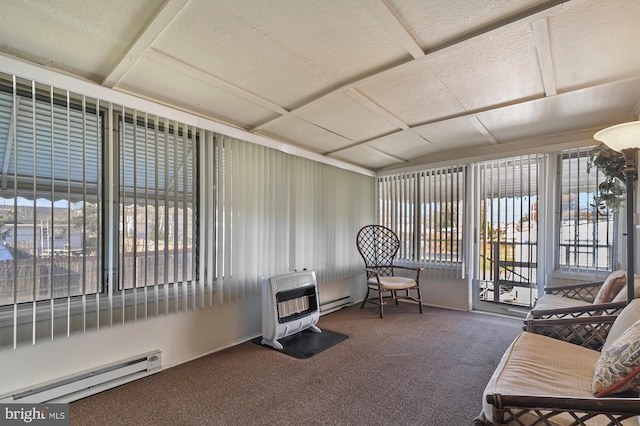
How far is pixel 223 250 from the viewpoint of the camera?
9.22 ft

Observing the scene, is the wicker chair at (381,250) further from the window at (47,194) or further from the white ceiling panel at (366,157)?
the window at (47,194)

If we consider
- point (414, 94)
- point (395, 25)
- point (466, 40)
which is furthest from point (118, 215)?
point (466, 40)

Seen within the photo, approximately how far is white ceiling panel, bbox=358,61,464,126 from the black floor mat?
2400 mm

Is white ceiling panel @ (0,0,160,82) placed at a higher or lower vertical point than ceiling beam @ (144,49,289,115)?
higher

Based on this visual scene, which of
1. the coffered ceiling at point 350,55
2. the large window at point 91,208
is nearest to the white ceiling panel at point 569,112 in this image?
the coffered ceiling at point 350,55

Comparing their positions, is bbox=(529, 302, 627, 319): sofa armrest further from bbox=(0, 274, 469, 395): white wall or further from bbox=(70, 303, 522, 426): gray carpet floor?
bbox=(0, 274, 469, 395): white wall

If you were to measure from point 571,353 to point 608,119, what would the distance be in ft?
8.76

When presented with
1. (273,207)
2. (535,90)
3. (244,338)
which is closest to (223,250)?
(273,207)

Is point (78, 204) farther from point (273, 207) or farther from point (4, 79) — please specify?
point (273, 207)

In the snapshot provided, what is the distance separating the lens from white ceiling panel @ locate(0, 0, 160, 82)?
1450 millimetres

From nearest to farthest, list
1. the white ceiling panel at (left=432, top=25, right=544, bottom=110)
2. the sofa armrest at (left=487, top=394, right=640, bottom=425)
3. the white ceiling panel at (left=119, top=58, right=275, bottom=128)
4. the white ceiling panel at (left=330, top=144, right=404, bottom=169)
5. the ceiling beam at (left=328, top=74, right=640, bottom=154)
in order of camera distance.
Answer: the sofa armrest at (left=487, top=394, right=640, bottom=425) → the white ceiling panel at (left=432, top=25, right=544, bottom=110) → the white ceiling panel at (left=119, top=58, right=275, bottom=128) → the ceiling beam at (left=328, top=74, right=640, bottom=154) → the white ceiling panel at (left=330, top=144, right=404, bottom=169)

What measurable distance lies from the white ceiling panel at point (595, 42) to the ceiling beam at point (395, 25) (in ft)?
2.33

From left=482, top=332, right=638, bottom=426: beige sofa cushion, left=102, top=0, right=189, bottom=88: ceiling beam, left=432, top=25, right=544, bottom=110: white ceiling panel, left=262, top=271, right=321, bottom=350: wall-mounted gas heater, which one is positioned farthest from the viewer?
left=262, top=271, right=321, bottom=350: wall-mounted gas heater

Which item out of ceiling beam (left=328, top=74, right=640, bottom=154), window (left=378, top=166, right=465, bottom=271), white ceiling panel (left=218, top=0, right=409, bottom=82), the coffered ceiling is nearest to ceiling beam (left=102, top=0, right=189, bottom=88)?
the coffered ceiling
